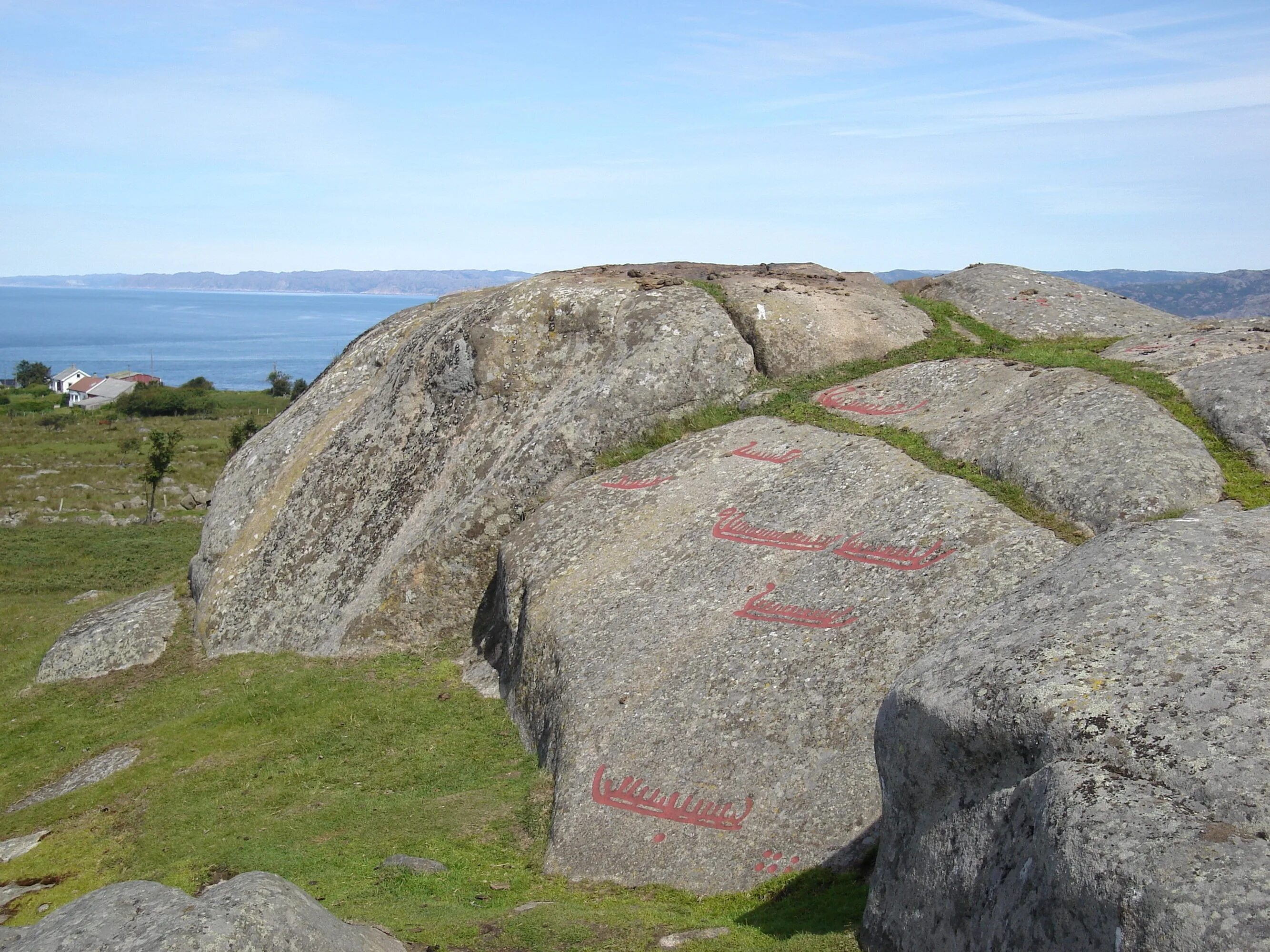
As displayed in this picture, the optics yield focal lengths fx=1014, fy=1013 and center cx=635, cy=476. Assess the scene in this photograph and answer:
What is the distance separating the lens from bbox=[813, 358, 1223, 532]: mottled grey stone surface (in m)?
19.3

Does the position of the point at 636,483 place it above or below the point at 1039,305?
below

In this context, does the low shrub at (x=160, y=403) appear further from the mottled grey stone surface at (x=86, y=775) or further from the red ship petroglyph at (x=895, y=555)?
the red ship petroglyph at (x=895, y=555)

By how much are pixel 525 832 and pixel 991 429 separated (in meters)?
13.6

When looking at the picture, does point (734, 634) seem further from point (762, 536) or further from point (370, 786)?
point (370, 786)

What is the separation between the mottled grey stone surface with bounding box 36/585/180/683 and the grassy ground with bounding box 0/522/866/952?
0.50 metres

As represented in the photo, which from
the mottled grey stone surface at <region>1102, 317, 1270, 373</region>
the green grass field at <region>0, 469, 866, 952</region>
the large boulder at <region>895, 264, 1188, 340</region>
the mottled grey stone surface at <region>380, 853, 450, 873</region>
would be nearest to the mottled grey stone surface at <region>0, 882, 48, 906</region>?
the green grass field at <region>0, 469, 866, 952</region>

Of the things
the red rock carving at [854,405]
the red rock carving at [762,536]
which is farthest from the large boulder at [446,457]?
the red rock carving at [762,536]

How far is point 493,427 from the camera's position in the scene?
32.1 metres

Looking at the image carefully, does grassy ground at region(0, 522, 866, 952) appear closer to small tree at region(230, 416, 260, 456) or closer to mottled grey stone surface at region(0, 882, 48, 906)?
mottled grey stone surface at region(0, 882, 48, 906)

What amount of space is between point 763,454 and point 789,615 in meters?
7.15

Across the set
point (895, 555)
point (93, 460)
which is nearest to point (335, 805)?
point (895, 555)

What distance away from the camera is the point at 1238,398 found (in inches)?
835

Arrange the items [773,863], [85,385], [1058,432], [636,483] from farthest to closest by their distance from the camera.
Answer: [85,385], [636,483], [1058,432], [773,863]

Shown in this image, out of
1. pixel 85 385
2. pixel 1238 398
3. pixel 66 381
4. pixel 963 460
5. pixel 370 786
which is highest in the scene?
pixel 1238 398
